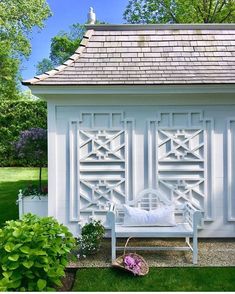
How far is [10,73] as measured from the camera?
21.4m

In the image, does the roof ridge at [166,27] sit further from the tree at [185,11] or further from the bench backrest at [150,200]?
the tree at [185,11]

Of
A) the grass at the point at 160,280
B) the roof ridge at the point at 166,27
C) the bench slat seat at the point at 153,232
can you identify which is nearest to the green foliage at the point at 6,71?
the roof ridge at the point at 166,27

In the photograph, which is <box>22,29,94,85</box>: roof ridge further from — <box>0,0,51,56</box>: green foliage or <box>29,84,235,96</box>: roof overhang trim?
<box>0,0,51,56</box>: green foliage

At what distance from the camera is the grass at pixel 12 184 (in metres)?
7.43

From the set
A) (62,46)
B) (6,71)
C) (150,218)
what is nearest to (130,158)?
(150,218)

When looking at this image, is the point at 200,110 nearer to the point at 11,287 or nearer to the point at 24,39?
the point at 11,287

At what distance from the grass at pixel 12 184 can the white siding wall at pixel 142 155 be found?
2064mm

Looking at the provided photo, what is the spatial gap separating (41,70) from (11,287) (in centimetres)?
3570

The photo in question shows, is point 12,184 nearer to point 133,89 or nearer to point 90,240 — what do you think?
point 90,240

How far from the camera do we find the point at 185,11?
60.8 ft

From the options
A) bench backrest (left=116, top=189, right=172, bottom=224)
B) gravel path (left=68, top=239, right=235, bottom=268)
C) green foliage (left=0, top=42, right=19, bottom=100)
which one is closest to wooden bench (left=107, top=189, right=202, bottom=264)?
bench backrest (left=116, top=189, right=172, bottom=224)

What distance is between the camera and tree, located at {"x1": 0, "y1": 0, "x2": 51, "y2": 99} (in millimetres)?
18516

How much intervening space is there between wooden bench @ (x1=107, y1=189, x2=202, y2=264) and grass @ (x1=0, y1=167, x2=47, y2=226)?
9.33 ft

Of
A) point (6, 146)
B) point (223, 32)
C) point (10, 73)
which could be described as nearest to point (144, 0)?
point (10, 73)
